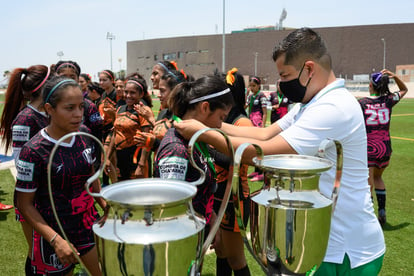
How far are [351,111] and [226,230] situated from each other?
1658mm

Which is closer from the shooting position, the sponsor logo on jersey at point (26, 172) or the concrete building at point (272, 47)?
the sponsor logo on jersey at point (26, 172)

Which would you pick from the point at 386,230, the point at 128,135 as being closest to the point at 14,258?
the point at 128,135

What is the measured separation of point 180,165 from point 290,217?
0.70m

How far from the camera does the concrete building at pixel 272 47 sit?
64.7m

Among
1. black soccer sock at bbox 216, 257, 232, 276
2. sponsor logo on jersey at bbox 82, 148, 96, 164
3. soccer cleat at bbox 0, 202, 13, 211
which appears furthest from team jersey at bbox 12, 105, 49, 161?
soccer cleat at bbox 0, 202, 13, 211

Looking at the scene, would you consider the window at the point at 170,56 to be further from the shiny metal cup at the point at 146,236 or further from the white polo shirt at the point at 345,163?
the shiny metal cup at the point at 146,236

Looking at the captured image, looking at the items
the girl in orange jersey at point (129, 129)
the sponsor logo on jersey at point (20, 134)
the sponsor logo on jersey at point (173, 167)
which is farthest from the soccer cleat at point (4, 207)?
the sponsor logo on jersey at point (173, 167)

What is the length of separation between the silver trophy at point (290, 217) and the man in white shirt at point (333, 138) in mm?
253

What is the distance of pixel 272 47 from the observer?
222 ft

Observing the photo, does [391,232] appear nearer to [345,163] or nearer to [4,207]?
[345,163]

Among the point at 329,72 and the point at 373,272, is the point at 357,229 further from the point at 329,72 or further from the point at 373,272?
the point at 329,72

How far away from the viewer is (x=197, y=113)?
2.01 metres

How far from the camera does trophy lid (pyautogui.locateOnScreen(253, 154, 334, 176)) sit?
1149 mm

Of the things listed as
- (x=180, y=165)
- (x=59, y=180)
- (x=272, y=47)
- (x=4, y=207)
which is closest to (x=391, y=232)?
(x=180, y=165)
